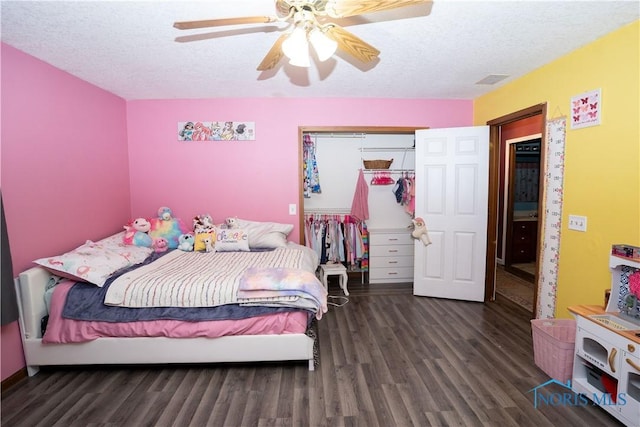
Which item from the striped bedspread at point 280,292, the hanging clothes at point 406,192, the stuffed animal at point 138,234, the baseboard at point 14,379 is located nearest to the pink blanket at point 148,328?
the striped bedspread at point 280,292

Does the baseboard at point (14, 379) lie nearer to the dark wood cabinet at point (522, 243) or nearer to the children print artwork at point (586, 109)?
the children print artwork at point (586, 109)

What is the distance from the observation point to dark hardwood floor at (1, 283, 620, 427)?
189 centimetres

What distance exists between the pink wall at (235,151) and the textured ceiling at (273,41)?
1.21 ft

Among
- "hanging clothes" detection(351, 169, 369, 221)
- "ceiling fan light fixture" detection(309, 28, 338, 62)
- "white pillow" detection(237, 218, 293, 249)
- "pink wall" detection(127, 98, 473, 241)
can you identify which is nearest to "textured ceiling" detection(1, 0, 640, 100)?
"pink wall" detection(127, 98, 473, 241)

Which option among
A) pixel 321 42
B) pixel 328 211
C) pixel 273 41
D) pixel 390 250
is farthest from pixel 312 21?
pixel 390 250

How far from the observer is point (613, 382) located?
192 cm

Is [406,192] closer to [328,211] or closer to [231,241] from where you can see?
[328,211]

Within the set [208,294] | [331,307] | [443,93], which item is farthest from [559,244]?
[208,294]

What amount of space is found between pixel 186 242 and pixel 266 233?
0.87 metres

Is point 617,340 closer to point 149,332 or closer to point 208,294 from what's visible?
point 208,294

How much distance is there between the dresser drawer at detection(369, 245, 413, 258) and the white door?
54 centimetres

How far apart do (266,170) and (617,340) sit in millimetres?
3372

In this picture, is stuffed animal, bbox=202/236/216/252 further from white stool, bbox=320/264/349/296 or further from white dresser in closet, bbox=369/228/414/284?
white dresser in closet, bbox=369/228/414/284

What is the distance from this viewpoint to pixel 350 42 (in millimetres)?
1754
